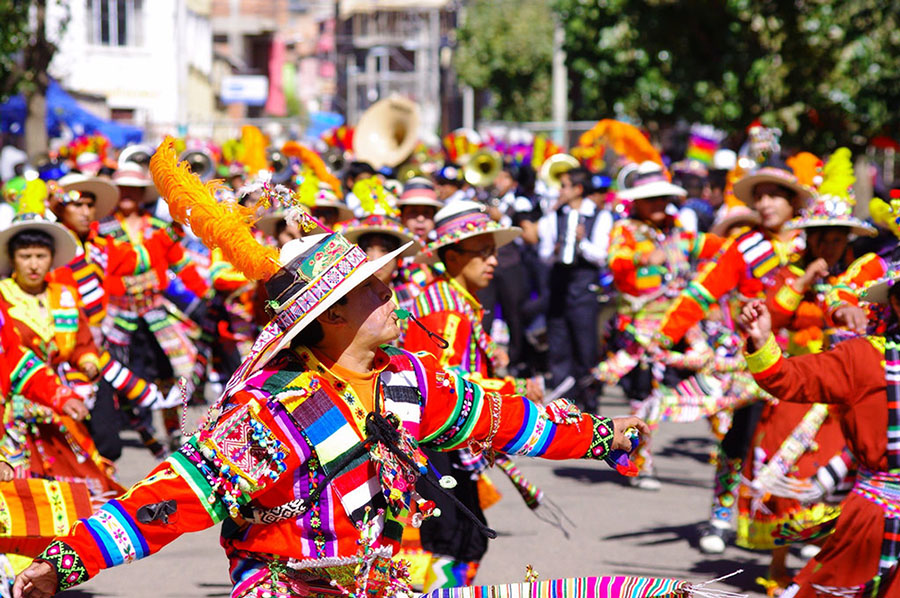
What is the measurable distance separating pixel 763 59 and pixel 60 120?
1207cm

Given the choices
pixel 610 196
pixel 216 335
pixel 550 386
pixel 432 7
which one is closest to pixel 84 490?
pixel 216 335

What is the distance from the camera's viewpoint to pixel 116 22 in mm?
38781

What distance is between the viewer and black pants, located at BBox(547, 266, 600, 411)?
465 inches

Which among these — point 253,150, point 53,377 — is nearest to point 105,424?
point 53,377

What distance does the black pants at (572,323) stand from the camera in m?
11.8

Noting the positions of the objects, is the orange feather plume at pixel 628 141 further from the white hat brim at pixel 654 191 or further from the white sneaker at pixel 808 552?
the white sneaker at pixel 808 552

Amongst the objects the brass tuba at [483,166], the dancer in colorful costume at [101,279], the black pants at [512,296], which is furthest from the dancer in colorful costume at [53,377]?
the brass tuba at [483,166]

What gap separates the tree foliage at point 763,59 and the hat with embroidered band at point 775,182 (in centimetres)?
826

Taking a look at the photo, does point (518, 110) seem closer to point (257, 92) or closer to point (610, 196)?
point (257, 92)

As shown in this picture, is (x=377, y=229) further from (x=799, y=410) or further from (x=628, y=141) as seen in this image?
(x=628, y=141)

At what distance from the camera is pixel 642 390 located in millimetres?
10477

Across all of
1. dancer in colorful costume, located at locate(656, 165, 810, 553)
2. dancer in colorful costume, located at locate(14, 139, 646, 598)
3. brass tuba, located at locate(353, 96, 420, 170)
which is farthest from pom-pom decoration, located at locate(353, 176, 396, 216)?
brass tuba, located at locate(353, 96, 420, 170)

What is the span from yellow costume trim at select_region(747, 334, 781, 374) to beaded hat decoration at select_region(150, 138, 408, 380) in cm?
159

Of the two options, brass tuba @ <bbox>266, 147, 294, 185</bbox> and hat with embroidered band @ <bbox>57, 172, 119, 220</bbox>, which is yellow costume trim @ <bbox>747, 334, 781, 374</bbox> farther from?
brass tuba @ <bbox>266, 147, 294, 185</bbox>
